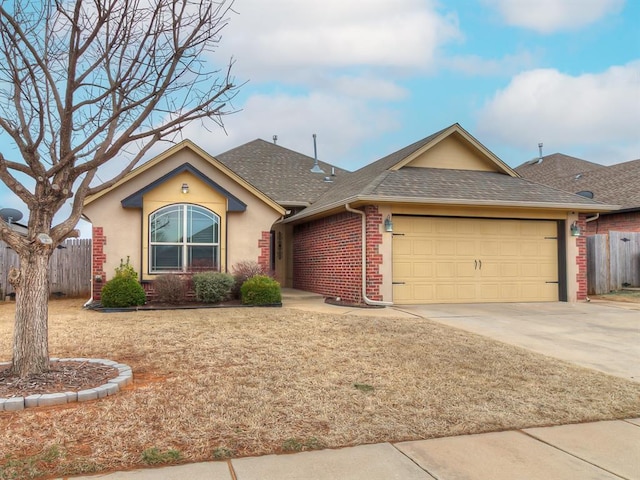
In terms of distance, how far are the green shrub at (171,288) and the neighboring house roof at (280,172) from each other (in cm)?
561

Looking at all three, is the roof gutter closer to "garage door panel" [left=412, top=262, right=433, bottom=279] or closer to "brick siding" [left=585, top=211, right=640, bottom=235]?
"garage door panel" [left=412, top=262, right=433, bottom=279]

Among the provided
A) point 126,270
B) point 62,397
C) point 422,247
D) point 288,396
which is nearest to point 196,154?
point 126,270

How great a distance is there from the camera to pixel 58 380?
4.96 meters

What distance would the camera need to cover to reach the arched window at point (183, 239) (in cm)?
1261

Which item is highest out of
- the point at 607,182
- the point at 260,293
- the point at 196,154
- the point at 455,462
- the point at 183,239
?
the point at 607,182

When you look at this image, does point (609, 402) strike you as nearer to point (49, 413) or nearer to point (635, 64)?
point (49, 413)

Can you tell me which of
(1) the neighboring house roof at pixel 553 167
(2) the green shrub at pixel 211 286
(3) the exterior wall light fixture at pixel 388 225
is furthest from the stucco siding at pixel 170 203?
(1) the neighboring house roof at pixel 553 167

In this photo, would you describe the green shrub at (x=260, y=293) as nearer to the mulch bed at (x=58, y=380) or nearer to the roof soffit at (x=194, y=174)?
the roof soffit at (x=194, y=174)

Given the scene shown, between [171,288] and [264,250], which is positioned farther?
[264,250]

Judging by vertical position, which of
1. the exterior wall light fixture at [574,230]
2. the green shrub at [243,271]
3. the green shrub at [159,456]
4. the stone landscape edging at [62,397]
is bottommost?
the green shrub at [159,456]

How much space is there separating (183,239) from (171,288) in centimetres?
159

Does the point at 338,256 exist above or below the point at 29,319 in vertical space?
above

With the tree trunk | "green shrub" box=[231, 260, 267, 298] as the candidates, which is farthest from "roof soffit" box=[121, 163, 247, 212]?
the tree trunk

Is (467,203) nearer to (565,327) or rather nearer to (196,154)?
(565,327)
